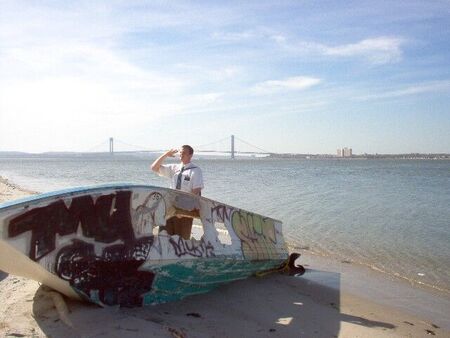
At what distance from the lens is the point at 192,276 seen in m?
6.14

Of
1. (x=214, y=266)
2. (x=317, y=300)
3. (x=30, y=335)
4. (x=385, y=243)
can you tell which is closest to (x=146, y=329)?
(x=30, y=335)

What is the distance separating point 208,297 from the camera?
6.37m

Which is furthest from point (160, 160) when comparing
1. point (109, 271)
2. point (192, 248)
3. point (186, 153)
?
point (109, 271)

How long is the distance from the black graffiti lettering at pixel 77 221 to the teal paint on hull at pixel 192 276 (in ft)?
2.42

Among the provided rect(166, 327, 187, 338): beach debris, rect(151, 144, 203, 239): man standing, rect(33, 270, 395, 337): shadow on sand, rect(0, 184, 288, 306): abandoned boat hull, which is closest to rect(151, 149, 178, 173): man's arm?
rect(151, 144, 203, 239): man standing

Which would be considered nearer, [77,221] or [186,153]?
[77,221]

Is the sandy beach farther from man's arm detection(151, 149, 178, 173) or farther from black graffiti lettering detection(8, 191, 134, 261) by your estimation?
man's arm detection(151, 149, 178, 173)

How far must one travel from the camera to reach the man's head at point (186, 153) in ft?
22.7

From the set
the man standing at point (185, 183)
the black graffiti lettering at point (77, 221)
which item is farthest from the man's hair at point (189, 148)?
the black graffiti lettering at point (77, 221)

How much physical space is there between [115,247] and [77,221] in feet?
1.94

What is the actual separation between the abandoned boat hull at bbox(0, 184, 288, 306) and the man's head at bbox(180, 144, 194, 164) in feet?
2.08

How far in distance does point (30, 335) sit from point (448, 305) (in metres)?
6.10

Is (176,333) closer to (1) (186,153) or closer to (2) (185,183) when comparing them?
(2) (185,183)

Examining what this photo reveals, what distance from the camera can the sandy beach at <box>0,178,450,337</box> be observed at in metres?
4.67
